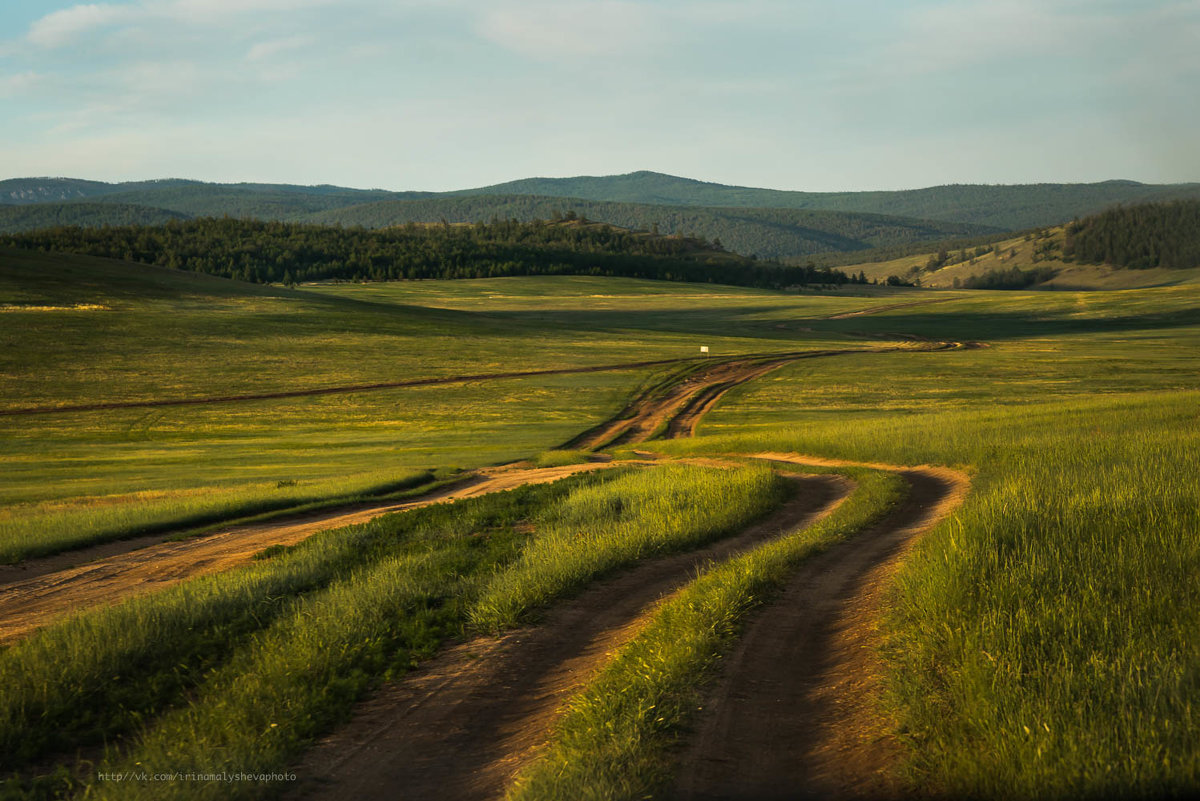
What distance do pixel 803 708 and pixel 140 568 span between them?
14072mm

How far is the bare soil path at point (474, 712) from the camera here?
7512mm

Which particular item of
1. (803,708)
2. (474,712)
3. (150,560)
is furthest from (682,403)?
(803,708)

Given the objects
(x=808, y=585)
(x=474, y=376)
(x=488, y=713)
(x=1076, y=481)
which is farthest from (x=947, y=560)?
(x=474, y=376)

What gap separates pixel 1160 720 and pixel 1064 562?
391 centimetres

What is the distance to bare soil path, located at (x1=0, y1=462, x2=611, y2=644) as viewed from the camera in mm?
14633

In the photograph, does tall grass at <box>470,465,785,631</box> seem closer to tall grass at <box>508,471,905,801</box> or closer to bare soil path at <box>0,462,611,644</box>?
tall grass at <box>508,471,905,801</box>

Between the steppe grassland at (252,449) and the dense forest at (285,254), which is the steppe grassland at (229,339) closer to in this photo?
the steppe grassland at (252,449)

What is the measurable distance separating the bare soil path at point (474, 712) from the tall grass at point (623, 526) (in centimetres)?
44

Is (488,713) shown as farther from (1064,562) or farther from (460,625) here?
(1064,562)

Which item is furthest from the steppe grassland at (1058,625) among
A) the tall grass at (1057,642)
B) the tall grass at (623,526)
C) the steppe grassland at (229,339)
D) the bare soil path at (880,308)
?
the bare soil path at (880,308)

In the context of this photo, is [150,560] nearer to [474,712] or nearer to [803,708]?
[474,712]

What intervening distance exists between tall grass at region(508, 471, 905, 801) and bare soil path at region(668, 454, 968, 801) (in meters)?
0.21

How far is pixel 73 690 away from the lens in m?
9.41

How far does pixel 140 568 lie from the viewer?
694 inches
